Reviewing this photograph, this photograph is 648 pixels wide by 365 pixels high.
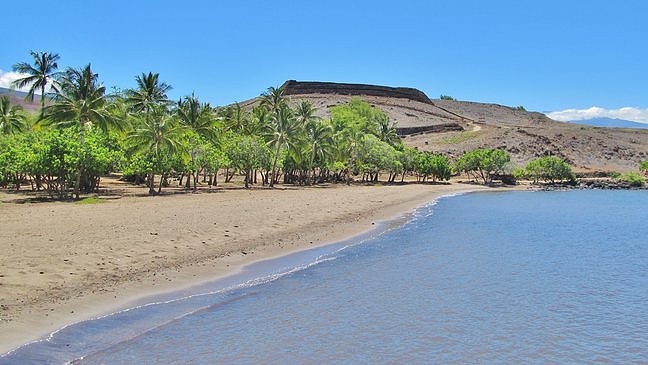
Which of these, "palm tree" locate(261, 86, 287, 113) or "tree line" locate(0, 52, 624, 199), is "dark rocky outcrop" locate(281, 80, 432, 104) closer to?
"tree line" locate(0, 52, 624, 199)

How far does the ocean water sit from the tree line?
27.2m

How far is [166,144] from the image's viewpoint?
48.6m

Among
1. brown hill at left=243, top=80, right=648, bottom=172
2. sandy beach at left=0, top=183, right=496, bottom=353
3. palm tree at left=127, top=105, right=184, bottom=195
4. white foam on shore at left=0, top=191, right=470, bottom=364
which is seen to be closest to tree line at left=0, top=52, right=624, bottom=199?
palm tree at left=127, top=105, right=184, bottom=195

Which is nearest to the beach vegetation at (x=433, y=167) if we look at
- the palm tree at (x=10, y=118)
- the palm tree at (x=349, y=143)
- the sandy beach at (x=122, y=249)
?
the palm tree at (x=349, y=143)

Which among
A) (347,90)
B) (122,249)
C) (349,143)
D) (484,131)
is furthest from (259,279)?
(347,90)

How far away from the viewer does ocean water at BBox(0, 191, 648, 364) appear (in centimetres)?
1155

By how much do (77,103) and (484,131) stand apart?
103 m

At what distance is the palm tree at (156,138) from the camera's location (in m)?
48.4

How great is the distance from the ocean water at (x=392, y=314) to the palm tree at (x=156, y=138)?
27.5 meters

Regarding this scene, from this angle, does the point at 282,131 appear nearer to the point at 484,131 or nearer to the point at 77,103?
the point at 77,103

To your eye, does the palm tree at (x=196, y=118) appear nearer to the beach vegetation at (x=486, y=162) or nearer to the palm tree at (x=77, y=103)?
the palm tree at (x=77, y=103)

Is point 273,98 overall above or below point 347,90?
below

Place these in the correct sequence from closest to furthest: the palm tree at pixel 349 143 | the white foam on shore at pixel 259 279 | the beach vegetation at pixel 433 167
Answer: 1. the white foam on shore at pixel 259 279
2. the palm tree at pixel 349 143
3. the beach vegetation at pixel 433 167

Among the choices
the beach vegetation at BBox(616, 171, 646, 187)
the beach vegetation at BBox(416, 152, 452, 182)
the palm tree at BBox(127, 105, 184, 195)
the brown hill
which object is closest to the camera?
the palm tree at BBox(127, 105, 184, 195)
